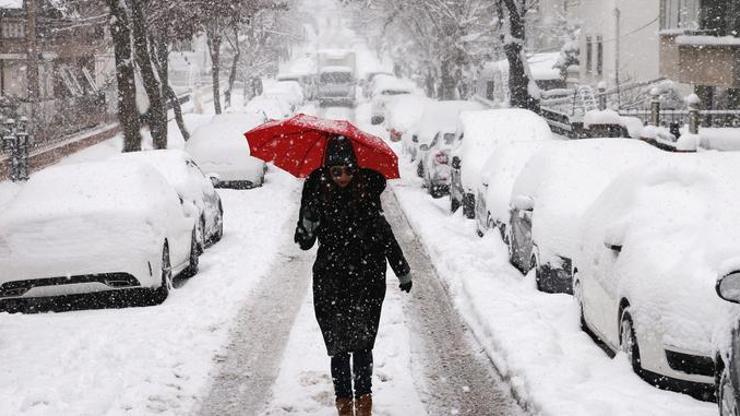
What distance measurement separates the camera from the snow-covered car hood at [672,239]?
604cm

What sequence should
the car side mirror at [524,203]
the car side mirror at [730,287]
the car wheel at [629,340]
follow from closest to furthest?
1. the car side mirror at [730,287]
2. the car wheel at [629,340]
3. the car side mirror at [524,203]

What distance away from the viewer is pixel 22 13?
126 ft

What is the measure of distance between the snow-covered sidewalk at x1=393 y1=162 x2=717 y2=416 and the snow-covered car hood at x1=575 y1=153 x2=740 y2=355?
0.52m

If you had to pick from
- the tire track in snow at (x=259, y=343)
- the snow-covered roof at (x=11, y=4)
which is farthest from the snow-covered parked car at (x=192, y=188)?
the snow-covered roof at (x=11, y=4)

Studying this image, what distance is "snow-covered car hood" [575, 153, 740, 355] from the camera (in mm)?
6043

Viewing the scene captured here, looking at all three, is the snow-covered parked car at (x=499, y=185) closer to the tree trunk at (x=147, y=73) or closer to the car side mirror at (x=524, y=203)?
the car side mirror at (x=524, y=203)

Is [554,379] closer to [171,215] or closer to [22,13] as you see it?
[171,215]

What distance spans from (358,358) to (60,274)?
490 cm

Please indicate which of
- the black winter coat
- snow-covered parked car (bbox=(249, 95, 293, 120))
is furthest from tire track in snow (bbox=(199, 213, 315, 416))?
snow-covered parked car (bbox=(249, 95, 293, 120))

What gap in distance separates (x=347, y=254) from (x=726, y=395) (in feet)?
7.56

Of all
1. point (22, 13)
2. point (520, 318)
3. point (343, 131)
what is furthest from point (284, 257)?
point (22, 13)

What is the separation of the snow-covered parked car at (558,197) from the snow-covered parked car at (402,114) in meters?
20.6

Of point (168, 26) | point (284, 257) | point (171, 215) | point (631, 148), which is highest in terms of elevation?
point (168, 26)

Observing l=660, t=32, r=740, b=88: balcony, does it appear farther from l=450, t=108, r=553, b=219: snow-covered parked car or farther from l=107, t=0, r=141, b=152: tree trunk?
l=107, t=0, r=141, b=152: tree trunk
